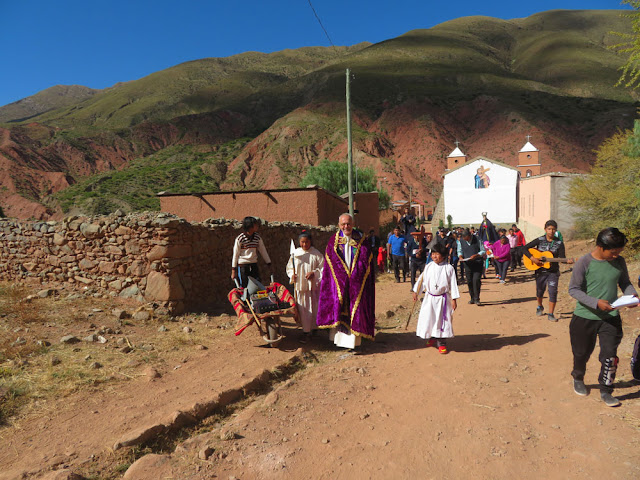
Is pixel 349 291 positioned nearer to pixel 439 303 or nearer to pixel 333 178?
pixel 439 303

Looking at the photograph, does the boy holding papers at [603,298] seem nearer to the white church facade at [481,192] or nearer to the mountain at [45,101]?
the white church facade at [481,192]

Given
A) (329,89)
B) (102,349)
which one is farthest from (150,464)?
(329,89)

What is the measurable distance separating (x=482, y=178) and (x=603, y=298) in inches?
1725

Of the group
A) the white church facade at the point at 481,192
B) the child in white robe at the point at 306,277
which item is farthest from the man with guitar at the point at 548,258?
the white church facade at the point at 481,192

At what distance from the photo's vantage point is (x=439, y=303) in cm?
567

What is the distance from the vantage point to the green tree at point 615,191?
595 inches

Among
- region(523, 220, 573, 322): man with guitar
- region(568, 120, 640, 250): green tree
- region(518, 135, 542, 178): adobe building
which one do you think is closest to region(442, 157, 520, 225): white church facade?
region(518, 135, 542, 178): adobe building

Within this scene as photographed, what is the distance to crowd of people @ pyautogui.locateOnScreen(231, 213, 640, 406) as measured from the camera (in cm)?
383

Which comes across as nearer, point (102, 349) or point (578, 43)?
point (102, 349)

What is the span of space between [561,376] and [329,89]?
259 ft

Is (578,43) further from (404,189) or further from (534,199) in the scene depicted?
(534,199)

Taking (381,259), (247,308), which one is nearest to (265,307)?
(247,308)

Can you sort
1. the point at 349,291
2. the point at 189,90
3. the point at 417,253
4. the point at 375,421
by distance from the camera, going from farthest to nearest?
the point at 189,90, the point at 417,253, the point at 349,291, the point at 375,421

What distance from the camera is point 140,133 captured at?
8350 cm
